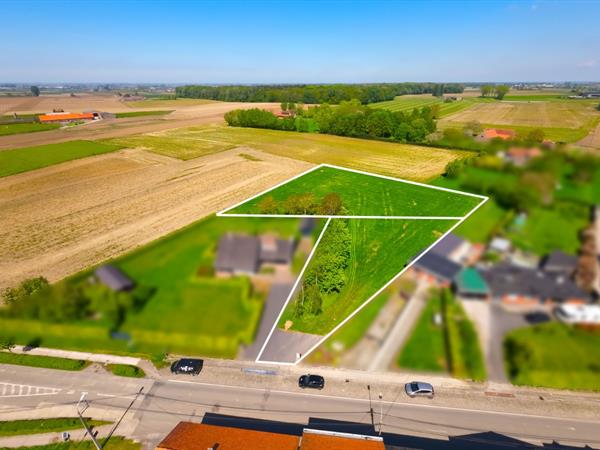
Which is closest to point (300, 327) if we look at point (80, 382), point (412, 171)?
point (80, 382)

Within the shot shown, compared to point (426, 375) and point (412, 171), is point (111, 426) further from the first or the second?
point (412, 171)

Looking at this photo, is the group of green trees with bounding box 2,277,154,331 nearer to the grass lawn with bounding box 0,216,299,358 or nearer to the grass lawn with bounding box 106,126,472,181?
the grass lawn with bounding box 0,216,299,358

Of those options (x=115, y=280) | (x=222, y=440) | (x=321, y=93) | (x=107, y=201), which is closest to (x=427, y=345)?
(x=222, y=440)

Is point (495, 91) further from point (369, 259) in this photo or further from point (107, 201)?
point (107, 201)

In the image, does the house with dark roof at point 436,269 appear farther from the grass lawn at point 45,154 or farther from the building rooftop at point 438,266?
the grass lawn at point 45,154

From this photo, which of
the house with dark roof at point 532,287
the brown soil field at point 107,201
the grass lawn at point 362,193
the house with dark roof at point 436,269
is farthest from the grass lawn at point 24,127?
the house with dark roof at point 532,287

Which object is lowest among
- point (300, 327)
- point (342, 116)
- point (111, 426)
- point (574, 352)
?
point (111, 426)
